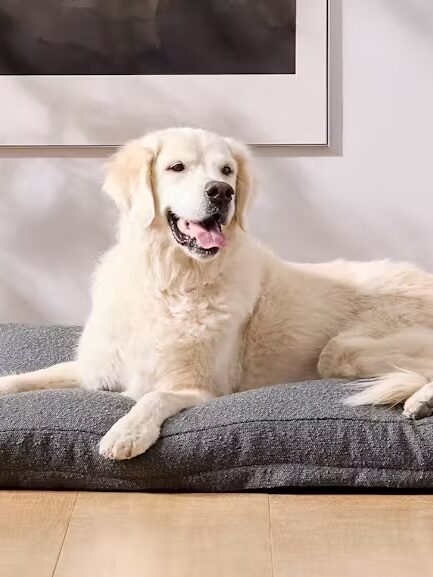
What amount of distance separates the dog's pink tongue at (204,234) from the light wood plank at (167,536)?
0.65m

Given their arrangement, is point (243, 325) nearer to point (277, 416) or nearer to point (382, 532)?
point (277, 416)

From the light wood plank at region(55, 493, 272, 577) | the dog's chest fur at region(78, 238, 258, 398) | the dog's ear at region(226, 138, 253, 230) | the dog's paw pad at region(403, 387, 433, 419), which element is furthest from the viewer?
the dog's ear at region(226, 138, 253, 230)

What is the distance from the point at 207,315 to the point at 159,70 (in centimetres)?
129

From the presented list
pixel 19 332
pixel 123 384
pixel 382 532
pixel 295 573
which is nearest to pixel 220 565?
pixel 295 573

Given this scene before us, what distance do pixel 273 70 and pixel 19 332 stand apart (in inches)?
51.2

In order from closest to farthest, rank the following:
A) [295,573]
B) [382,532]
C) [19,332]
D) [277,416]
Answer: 1. [295,573]
2. [382,532]
3. [277,416]
4. [19,332]

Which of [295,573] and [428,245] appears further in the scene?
[428,245]

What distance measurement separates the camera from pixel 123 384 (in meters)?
2.43

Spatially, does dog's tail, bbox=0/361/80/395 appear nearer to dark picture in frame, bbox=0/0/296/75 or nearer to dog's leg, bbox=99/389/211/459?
dog's leg, bbox=99/389/211/459

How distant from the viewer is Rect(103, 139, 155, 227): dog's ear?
234 cm

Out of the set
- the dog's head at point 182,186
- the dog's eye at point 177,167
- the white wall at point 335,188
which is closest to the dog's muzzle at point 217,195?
the dog's head at point 182,186

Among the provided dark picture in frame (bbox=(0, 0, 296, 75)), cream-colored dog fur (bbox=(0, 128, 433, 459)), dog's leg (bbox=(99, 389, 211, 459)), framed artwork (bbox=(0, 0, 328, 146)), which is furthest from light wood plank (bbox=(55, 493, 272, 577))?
dark picture in frame (bbox=(0, 0, 296, 75))

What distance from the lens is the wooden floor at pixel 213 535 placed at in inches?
64.4

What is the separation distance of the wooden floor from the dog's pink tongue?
65cm
